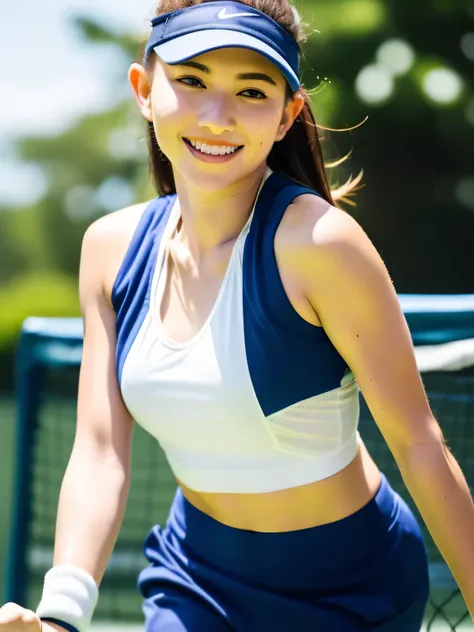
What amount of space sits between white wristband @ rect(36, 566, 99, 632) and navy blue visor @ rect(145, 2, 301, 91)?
0.87 metres

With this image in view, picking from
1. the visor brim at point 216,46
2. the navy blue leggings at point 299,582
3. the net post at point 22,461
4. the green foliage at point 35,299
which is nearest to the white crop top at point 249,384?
the navy blue leggings at point 299,582

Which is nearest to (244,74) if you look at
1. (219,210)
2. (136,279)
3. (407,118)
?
(219,210)

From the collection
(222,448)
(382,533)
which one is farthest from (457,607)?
(222,448)

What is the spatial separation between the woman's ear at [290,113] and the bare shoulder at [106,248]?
342 mm

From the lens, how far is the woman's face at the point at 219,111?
188 cm

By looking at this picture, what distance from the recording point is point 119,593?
14.1ft

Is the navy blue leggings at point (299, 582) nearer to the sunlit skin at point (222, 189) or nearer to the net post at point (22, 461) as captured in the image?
the sunlit skin at point (222, 189)

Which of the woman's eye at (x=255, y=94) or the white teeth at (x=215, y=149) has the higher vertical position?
the woman's eye at (x=255, y=94)

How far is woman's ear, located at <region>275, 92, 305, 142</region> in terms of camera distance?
2012 mm

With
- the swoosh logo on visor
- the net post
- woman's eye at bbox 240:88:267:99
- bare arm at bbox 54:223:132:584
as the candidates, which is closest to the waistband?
bare arm at bbox 54:223:132:584

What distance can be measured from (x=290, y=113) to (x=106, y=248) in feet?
1.42

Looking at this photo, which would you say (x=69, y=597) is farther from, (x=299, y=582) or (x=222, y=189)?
(x=222, y=189)

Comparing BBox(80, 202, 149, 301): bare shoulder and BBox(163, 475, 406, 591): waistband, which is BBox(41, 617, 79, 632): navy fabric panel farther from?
BBox(80, 202, 149, 301): bare shoulder

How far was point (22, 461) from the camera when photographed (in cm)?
301
